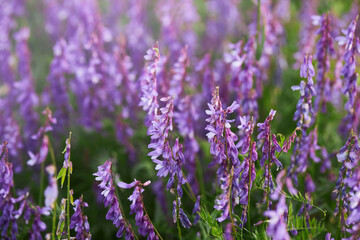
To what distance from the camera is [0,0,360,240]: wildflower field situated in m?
1.92

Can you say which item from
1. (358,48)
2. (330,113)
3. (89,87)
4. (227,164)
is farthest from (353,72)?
(89,87)

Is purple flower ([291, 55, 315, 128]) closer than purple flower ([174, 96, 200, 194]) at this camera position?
Yes

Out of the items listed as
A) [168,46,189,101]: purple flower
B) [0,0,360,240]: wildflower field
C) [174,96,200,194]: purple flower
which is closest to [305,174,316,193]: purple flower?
Result: [0,0,360,240]: wildflower field

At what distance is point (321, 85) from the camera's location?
2641 millimetres

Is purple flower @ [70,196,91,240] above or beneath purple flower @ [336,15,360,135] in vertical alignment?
beneath

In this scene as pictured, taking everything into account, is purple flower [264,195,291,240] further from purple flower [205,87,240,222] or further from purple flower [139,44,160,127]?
purple flower [139,44,160,127]

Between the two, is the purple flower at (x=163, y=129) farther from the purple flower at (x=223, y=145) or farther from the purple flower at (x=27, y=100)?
the purple flower at (x=27, y=100)

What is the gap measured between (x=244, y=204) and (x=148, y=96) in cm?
68

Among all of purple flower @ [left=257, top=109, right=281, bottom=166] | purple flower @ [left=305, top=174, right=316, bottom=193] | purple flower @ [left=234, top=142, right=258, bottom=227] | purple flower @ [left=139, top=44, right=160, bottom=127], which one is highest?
purple flower @ [left=139, top=44, right=160, bottom=127]

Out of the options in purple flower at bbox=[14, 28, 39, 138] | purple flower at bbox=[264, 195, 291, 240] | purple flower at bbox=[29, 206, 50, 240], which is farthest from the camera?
purple flower at bbox=[14, 28, 39, 138]

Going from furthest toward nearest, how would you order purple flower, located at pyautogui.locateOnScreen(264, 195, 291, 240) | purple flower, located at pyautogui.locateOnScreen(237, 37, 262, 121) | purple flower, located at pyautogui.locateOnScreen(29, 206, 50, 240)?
1. purple flower, located at pyautogui.locateOnScreen(237, 37, 262, 121)
2. purple flower, located at pyautogui.locateOnScreen(29, 206, 50, 240)
3. purple flower, located at pyautogui.locateOnScreen(264, 195, 291, 240)

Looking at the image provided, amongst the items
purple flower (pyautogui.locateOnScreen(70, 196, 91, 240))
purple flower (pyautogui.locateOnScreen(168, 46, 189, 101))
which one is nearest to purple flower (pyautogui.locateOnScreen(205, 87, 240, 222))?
purple flower (pyautogui.locateOnScreen(70, 196, 91, 240))

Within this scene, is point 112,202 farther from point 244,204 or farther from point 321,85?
point 321,85

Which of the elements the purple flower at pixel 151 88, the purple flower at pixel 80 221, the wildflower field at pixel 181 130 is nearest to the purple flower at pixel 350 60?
the wildflower field at pixel 181 130
